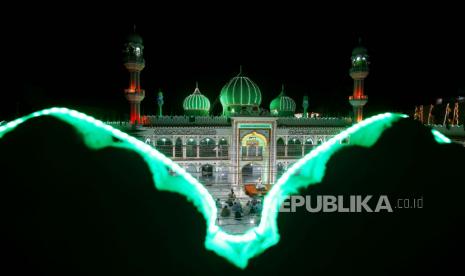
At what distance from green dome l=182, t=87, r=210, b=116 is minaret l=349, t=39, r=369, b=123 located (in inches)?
439

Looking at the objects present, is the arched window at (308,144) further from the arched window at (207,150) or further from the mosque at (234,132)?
the arched window at (207,150)

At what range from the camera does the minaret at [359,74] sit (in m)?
23.7

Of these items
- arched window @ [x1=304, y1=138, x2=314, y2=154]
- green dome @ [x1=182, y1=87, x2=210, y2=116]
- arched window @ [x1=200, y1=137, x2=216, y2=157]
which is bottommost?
arched window @ [x1=200, y1=137, x2=216, y2=157]

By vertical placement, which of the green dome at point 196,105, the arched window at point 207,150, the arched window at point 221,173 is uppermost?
the green dome at point 196,105

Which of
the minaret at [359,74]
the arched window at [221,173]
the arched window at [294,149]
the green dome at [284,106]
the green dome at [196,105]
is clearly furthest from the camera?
the green dome at [284,106]

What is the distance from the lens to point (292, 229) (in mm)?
5582

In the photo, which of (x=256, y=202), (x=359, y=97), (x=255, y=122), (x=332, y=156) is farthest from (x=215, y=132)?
(x=332, y=156)

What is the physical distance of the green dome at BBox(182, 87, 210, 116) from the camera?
26.7m

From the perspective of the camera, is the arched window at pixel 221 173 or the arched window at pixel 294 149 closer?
the arched window at pixel 221 173

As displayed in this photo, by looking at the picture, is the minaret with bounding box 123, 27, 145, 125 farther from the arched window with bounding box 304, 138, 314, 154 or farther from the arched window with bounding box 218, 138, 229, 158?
the arched window with bounding box 304, 138, 314, 154

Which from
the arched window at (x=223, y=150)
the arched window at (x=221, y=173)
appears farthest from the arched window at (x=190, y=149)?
the arched window at (x=221, y=173)

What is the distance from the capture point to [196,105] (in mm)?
26641

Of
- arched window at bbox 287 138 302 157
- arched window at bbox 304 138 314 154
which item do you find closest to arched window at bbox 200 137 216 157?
arched window at bbox 287 138 302 157

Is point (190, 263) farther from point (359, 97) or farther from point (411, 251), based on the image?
point (359, 97)
